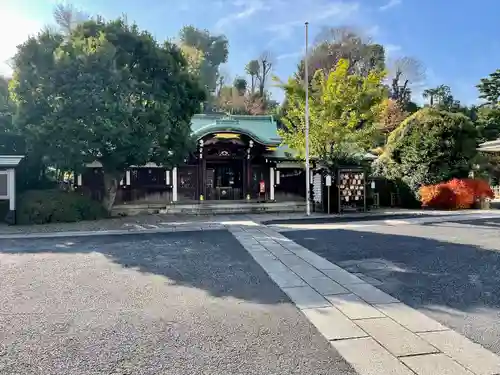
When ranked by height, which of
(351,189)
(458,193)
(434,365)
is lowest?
(434,365)

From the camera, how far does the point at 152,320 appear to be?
4309 millimetres

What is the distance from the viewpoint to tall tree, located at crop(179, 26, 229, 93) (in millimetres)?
48656

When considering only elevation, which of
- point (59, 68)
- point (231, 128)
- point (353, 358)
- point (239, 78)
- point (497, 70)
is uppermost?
point (239, 78)

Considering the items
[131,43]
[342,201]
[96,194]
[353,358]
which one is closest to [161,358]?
[353,358]

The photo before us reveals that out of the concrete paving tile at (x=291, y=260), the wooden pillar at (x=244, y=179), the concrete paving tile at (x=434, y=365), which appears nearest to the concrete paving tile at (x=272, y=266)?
the concrete paving tile at (x=291, y=260)

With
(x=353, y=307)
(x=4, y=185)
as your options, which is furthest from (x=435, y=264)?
(x=4, y=185)

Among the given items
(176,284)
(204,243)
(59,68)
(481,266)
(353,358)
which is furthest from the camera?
(59,68)

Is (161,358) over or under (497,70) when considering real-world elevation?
under

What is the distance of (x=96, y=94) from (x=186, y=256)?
27.1 feet

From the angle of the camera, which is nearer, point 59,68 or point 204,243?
point 204,243

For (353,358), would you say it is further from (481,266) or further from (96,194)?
(96,194)

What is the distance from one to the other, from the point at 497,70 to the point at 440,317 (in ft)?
125

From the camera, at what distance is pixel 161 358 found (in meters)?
3.34

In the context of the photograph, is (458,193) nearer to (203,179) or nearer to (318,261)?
(203,179)
